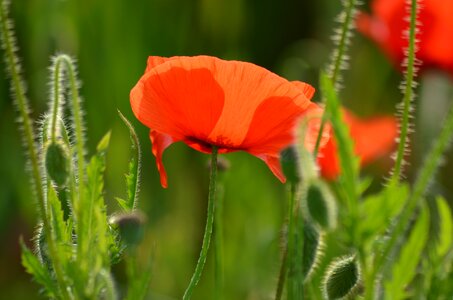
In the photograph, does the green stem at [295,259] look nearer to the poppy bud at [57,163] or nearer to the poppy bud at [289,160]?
the poppy bud at [289,160]

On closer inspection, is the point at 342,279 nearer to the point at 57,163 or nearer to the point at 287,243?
the point at 287,243

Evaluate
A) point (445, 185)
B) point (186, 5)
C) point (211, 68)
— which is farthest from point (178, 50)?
point (211, 68)

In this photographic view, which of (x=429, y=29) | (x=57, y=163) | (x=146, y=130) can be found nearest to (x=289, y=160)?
(x=57, y=163)

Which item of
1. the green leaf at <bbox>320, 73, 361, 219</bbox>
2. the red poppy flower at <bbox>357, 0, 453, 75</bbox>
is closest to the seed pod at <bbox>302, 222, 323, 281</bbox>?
the green leaf at <bbox>320, 73, 361, 219</bbox>

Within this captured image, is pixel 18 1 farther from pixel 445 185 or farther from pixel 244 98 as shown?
pixel 244 98

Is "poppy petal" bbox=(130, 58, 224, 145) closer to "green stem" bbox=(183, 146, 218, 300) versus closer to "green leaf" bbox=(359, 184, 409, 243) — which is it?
"green stem" bbox=(183, 146, 218, 300)

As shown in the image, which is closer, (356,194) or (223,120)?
(356,194)
